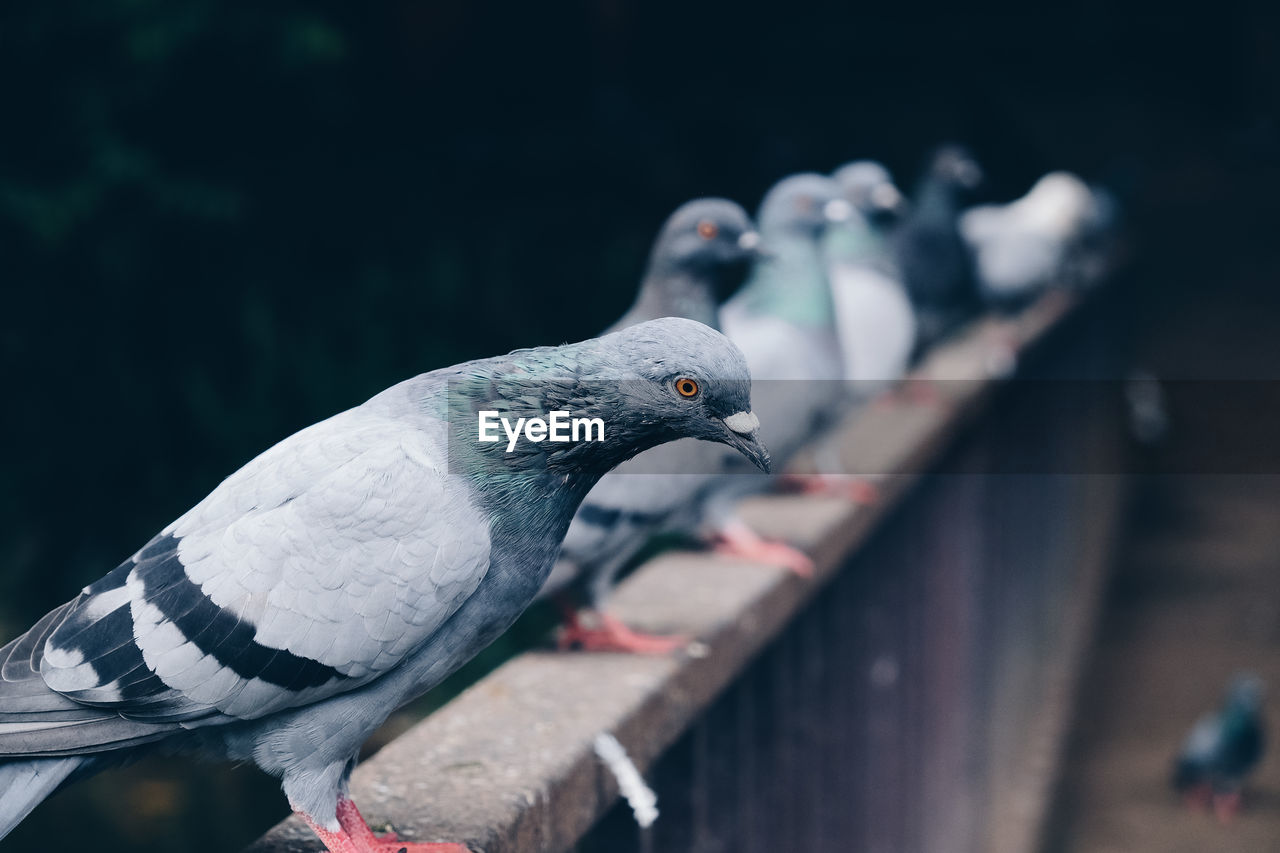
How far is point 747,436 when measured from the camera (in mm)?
1412

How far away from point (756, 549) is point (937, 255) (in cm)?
346

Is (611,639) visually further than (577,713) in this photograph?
Yes

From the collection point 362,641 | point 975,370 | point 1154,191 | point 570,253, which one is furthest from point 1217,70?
point 362,641

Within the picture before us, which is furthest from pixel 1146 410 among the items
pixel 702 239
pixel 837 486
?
pixel 702 239

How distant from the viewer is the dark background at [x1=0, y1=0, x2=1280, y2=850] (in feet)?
12.6

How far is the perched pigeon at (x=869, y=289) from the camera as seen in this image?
15.7 ft

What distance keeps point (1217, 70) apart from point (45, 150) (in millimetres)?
13728

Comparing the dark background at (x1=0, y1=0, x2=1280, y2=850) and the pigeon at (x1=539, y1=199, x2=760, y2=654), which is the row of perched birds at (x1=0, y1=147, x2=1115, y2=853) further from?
the dark background at (x1=0, y1=0, x2=1280, y2=850)

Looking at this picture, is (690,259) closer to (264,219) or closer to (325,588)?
(325,588)

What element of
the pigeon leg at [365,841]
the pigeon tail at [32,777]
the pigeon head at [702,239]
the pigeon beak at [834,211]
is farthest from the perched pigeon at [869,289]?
the pigeon tail at [32,777]

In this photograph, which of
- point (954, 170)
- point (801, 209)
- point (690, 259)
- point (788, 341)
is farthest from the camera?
point (954, 170)

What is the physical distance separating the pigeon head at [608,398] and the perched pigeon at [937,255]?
15.3 feet

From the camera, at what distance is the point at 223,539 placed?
150cm

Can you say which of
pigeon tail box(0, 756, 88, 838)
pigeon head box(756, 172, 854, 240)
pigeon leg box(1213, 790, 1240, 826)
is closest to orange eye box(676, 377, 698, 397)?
Result: pigeon tail box(0, 756, 88, 838)
